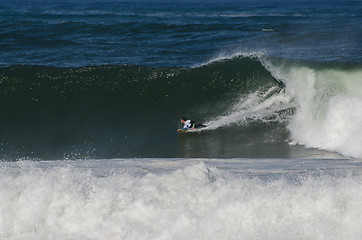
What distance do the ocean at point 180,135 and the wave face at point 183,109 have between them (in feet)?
0.20

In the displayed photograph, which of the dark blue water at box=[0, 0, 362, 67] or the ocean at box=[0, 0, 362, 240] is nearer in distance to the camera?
the ocean at box=[0, 0, 362, 240]

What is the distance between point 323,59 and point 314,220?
42.6 feet

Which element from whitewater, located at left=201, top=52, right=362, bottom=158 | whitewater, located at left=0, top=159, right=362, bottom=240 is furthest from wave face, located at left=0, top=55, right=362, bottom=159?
whitewater, located at left=0, top=159, right=362, bottom=240

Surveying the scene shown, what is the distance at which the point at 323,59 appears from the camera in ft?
57.8

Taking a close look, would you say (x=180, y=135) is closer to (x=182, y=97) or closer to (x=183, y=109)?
(x=183, y=109)

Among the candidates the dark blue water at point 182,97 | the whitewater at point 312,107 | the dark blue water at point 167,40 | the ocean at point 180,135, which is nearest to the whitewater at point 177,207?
the ocean at point 180,135

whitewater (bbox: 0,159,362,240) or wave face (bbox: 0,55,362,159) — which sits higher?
whitewater (bbox: 0,159,362,240)

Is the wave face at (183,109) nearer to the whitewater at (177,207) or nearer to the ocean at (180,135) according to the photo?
the ocean at (180,135)

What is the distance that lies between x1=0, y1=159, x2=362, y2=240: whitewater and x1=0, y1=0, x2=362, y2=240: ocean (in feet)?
0.05

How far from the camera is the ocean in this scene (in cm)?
607

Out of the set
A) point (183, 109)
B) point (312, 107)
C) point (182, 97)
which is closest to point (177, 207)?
point (312, 107)

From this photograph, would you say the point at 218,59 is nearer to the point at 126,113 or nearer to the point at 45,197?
the point at 126,113

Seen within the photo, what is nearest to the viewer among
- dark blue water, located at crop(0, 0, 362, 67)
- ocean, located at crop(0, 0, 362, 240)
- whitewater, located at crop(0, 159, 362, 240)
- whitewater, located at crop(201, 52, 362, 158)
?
whitewater, located at crop(0, 159, 362, 240)

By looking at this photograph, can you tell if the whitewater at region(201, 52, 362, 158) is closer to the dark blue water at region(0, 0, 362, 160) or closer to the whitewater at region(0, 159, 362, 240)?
the dark blue water at region(0, 0, 362, 160)
